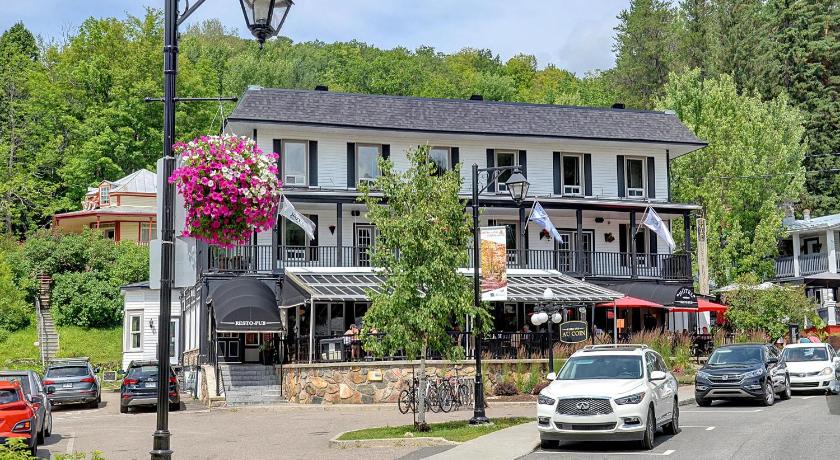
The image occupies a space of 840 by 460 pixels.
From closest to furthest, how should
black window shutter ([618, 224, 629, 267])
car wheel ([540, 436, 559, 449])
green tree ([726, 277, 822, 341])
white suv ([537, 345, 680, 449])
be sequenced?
white suv ([537, 345, 680, 449]) < car wheel ([540, 436, 559, 449]) < green tree ([726, 277, 822, 341]) < black window shutter ([618, 224, 629, 267])

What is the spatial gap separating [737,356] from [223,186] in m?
20.4

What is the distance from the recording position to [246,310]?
108ft

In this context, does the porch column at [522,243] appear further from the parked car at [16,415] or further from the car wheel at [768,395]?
the parked car at [16,415]

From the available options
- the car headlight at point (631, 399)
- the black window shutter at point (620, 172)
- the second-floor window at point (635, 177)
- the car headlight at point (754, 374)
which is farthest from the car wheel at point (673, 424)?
the second-floor window at point (635, 177)

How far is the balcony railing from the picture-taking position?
3828cm

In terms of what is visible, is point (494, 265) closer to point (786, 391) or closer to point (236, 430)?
point (236, 430)

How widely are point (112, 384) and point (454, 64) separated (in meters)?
57.1

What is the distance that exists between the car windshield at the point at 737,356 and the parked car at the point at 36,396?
17.4 metres

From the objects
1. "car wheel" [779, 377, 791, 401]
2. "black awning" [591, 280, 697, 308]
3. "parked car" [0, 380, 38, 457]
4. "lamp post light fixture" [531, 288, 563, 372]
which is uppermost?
"black awning" [591, 280, 697, 308]

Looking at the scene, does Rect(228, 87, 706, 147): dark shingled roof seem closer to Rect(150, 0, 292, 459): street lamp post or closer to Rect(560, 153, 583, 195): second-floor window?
Rect(560, 153, 583, 195): second-floor window

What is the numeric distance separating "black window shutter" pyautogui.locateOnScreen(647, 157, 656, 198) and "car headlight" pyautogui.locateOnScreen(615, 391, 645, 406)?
28467 mm

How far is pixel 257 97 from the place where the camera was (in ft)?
133

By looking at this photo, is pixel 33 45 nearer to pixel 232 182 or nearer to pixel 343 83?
pixel 343 83

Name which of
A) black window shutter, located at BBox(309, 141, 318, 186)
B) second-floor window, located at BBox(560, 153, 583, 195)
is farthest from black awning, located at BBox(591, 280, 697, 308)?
black window shutter, located at BBox(309, 141, 318, 186)
